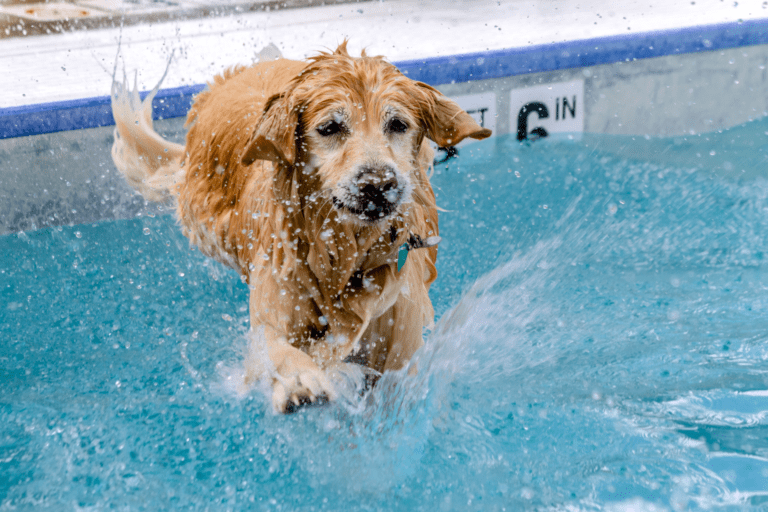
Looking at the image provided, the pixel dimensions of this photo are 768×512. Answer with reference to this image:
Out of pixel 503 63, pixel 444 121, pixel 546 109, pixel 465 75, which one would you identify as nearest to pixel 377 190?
pixel 444 121

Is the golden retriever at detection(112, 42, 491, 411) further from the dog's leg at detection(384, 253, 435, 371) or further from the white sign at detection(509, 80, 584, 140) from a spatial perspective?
the white sign at detection(509, 80, 584, 140)

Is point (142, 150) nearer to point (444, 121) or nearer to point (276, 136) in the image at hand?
point (276, 136)

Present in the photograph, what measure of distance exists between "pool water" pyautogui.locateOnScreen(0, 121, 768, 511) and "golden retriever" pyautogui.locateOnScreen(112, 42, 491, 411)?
23 centimetres

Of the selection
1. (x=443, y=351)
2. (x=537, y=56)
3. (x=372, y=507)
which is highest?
(x=537, y=56)

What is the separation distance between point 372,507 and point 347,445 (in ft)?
0.85

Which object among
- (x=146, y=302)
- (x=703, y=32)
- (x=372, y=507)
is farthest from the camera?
(x=703, y=32)

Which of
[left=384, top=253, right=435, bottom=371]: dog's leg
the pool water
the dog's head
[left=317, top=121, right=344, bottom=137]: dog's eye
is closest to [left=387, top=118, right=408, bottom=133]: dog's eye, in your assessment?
the dog's head

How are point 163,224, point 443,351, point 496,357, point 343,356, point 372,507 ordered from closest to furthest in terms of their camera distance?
point 372,507
point 343,356
point 443,351
point 496,357
point 163,224

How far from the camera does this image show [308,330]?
2.24m

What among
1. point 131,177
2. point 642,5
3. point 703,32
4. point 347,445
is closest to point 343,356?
point 347,445

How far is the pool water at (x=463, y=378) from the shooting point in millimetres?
2086

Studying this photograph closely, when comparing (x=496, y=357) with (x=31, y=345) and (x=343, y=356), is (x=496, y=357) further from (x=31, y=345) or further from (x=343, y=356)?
(x=31, y=345)

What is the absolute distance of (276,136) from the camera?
6.19 ft

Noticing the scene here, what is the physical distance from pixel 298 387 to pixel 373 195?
56 cm
